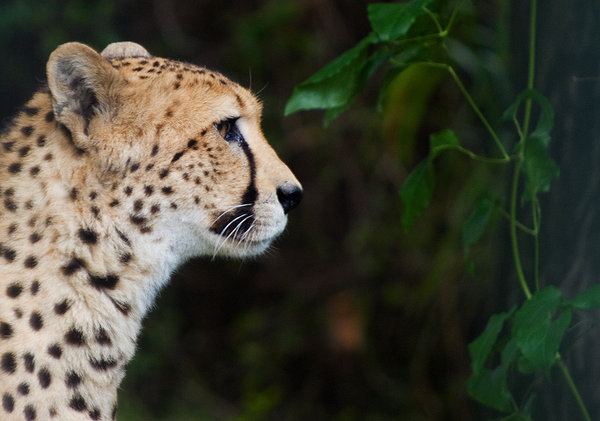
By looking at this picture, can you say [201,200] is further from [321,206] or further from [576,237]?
[321,206]

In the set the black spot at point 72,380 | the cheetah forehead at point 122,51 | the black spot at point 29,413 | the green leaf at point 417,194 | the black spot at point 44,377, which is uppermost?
the cheetah forehead at point 122,51

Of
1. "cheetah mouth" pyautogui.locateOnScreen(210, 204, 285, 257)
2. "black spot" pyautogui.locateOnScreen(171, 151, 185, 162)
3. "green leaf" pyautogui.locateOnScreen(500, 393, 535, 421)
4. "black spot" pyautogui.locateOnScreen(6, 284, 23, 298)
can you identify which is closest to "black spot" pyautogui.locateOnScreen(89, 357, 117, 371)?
"black spot" pyautogui.locateOnScreen(6, 284, 23, 298)

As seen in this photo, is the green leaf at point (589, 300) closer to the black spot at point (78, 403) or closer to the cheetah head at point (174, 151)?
the cheetah head at point (174, 151)

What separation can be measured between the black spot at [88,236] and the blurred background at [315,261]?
2001 mm

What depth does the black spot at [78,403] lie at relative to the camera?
1.71 meters

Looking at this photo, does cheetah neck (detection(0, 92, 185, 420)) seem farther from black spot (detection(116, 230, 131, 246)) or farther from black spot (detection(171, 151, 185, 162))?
black spot (detection(171, 151, 185, 162))

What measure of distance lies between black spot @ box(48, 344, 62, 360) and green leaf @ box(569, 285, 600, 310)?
41.6 inches

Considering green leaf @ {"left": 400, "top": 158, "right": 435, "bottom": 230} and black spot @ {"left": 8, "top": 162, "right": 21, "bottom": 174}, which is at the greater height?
black spot @ {"left": 8, "top": 162, "right": 21, "bottom": 174}

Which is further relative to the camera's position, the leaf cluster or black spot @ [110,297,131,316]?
black spot @ [110,297,131,316]

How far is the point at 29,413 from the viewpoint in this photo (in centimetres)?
163

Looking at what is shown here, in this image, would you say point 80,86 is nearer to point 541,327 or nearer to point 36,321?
point 36,321

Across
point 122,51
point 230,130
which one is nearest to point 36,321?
point 230,130

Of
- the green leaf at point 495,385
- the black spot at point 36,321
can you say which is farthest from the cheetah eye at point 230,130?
the green leaf at point 495,385

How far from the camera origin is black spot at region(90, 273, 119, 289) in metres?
1.76
